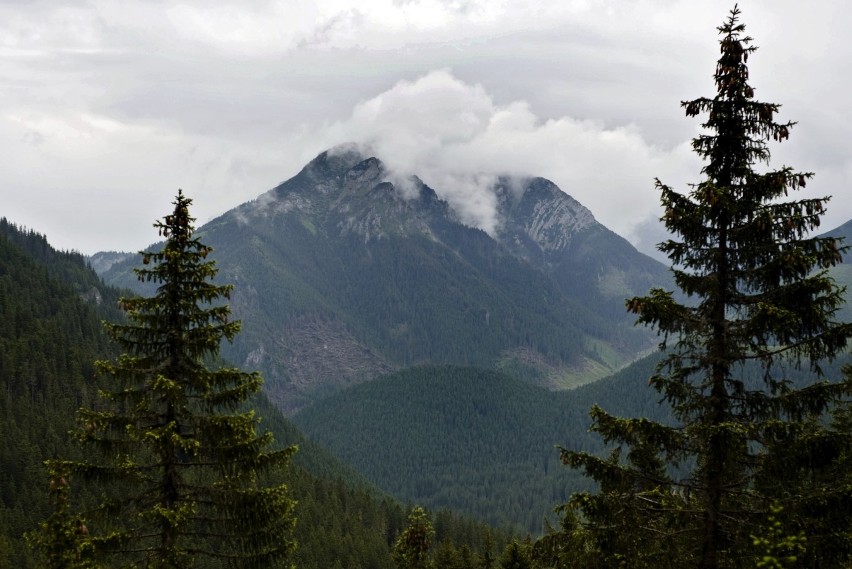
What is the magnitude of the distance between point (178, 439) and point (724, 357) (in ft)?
52.9

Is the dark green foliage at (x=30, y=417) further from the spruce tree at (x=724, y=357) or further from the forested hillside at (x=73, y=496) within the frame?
the spruce tree at (x=724, y=357)

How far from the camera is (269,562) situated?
21.1m

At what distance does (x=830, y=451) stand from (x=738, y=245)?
583 centimetres

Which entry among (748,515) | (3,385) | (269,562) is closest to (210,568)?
(3,385)

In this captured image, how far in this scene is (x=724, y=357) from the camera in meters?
18.3

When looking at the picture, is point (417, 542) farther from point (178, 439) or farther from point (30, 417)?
point (30, 417)

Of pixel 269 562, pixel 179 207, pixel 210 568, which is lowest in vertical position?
pixel 210 568

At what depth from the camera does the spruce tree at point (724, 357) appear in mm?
17219

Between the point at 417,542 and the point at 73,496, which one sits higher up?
the point at 417,542

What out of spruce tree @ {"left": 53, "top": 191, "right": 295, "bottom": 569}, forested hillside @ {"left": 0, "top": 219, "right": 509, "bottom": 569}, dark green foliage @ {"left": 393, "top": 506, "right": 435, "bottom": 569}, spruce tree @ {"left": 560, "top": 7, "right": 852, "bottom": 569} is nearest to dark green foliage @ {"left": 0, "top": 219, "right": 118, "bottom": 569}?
forested hillside @ {"left": 0, "top": 219, "right": 509, "bottom": 569}

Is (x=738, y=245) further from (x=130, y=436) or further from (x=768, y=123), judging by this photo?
(x=130, y=436)

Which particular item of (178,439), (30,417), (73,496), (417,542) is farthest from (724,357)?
(30,417)

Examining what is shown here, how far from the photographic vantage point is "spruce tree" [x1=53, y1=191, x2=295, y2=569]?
2016 cm

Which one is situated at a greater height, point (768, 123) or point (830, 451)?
point (768, 123)
